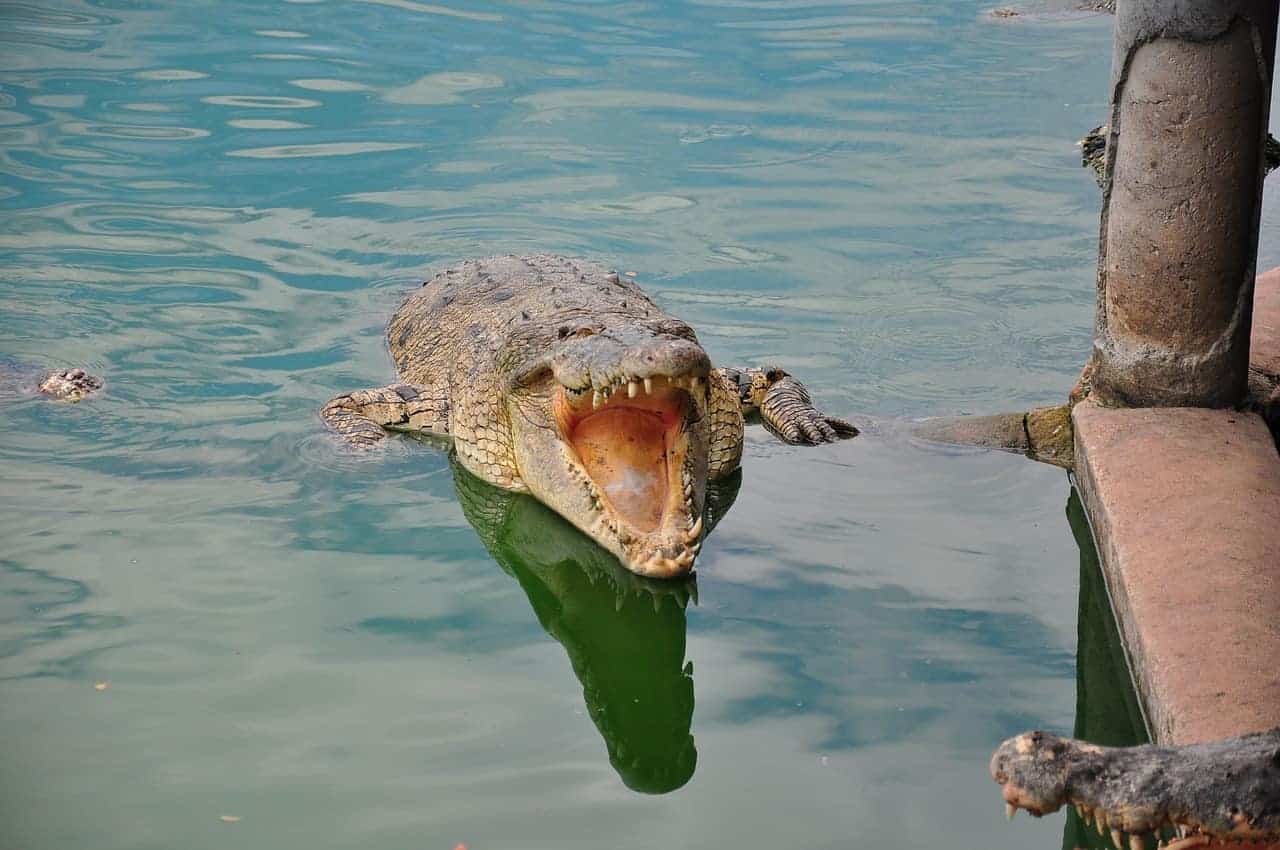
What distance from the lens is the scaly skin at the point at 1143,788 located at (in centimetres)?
324

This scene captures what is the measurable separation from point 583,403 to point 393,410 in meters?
1.60

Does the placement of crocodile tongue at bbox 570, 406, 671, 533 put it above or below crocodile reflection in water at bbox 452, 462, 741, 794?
above

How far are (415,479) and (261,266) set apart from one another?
348 centimetres

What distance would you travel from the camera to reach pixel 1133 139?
5.92 metres

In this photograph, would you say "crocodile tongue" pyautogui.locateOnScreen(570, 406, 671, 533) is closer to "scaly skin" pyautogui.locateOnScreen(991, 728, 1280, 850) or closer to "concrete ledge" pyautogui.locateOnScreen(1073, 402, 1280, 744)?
"concrete ledge" pyautogui.locateOnScreen(1073, 402, 1280, 744)

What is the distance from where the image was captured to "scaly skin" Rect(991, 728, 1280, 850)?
3.24m

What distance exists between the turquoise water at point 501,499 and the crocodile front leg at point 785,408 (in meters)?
0.15

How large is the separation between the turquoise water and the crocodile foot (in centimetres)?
14

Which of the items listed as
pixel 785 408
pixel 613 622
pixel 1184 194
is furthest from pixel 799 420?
pixel 1184 194

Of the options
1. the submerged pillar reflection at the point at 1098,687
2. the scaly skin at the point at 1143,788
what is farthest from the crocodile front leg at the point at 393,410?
the scaly skin at the point at 1143,788

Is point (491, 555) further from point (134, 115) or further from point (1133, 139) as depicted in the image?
point (134, 115)

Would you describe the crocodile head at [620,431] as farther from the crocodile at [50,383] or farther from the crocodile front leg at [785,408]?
the crocodile at [50,383]

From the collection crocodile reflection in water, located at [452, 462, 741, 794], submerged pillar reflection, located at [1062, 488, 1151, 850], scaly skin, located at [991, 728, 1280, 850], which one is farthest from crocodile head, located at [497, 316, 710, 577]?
scaly skin, located at [991, 728, 1280, 850]

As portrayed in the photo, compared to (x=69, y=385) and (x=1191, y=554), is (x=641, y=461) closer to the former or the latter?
(x=1191, y=554)
